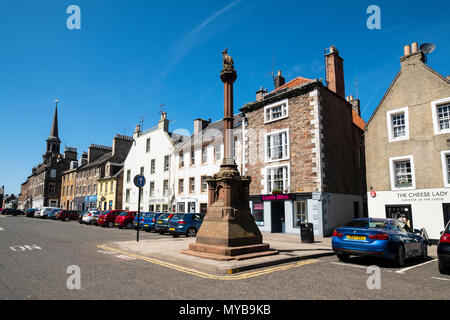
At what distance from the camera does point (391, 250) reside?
811 centimetres

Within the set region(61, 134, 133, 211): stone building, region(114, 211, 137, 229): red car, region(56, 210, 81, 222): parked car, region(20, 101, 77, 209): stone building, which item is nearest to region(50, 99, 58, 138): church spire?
region(20, 101, 77, 209): stone building

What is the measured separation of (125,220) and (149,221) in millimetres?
4315

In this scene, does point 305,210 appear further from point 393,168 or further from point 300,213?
point 393,168

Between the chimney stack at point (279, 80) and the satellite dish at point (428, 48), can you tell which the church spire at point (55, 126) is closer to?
the chimney stack at point (279, 80)

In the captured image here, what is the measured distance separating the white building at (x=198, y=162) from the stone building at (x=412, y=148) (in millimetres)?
11223

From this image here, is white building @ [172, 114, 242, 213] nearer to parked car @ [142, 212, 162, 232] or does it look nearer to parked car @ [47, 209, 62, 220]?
parked car @ [142, 212, 162, 232]

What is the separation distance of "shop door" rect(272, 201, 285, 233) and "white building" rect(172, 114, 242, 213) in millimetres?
5518

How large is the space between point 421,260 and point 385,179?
7.85 m

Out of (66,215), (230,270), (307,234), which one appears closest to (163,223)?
(307,234)

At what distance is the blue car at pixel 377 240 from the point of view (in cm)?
807

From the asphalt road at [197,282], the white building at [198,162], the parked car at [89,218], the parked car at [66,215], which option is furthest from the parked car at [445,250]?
the parked car at [66,215]

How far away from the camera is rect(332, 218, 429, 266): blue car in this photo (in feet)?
26.5

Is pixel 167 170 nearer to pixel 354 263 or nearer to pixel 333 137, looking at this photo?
pixel 333 137

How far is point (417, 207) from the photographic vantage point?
50.8ft
